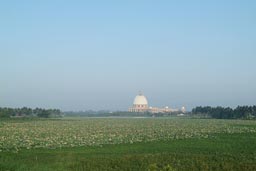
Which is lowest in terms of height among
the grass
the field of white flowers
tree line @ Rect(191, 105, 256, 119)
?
the grass

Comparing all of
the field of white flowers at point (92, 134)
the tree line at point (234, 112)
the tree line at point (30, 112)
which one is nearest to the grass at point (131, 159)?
the field of white flowers at point (92, 134)

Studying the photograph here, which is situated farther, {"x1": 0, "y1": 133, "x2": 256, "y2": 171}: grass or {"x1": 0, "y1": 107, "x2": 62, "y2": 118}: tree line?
{"x1": 0, "y1": 107, "x2": 62, "y2": 118}: tree line

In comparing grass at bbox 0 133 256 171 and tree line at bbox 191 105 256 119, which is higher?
tree line at bbox 191 105 256 119

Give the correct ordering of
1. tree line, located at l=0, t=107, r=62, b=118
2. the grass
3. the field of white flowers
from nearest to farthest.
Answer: the grass
the field of white flowers
tree line, located at l=0, t=107, r=62, b=118

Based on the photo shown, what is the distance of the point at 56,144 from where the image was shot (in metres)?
30.7

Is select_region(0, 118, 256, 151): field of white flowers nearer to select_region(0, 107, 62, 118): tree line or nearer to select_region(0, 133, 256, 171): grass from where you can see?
select_region(0, 133, 256, 171): grass

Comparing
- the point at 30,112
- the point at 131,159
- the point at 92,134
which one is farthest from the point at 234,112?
the point at 131,159

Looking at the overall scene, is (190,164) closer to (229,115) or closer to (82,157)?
(82,157)

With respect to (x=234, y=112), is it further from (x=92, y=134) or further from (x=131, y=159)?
(x=131, y=159)

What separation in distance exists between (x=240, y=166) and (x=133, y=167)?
4.95 meters

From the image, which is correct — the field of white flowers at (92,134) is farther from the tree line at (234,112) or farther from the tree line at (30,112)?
the tree line at (30,112)

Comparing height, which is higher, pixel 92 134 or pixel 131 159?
pixel 92 134

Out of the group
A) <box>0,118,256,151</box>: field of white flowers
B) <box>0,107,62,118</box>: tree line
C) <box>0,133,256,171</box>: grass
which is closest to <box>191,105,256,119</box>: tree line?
<box>0,107,62,118</box>: tree line

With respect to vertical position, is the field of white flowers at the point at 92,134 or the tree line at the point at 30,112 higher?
the tree line at the point at 30,112
